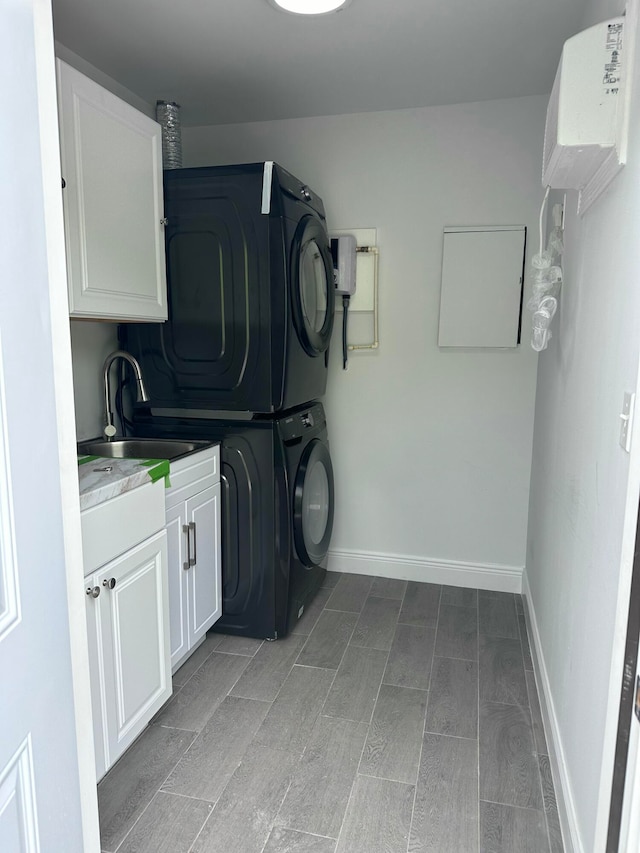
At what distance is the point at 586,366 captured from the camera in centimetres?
161

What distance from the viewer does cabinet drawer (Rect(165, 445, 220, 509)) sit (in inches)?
80.9

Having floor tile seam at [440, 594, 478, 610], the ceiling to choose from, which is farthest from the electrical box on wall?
floor tile seam at [440, 594, 478, 610]

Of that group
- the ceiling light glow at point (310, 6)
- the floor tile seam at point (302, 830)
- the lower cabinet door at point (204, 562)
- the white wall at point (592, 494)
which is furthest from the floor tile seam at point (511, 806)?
the ceiling light glow at point (310, 6)

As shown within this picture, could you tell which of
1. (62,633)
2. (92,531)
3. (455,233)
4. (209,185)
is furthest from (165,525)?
(455,233)

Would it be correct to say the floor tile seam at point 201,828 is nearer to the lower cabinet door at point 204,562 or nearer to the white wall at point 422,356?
the lower cabinet door at point 204,562

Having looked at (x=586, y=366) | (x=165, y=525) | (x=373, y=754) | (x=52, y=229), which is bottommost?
(x=373, y=754)

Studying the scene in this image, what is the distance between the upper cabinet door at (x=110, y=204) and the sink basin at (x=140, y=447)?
0.51 metres

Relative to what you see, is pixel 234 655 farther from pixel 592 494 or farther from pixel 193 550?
pixel 592 494

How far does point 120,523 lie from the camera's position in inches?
65.4

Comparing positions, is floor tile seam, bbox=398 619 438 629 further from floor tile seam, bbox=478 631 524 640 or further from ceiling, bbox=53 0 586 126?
ceiling, bbox=53 0 586 126

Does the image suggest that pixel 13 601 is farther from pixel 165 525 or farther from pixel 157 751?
pixel 157 751

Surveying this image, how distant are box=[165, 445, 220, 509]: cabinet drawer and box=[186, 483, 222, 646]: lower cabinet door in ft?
0.13

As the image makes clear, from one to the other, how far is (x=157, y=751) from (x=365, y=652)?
0.95 m

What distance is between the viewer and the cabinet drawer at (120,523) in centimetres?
152
